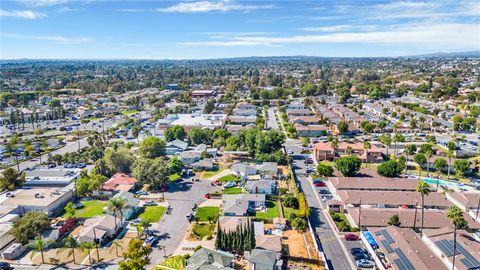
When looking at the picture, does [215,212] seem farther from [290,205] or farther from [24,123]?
[24,123]

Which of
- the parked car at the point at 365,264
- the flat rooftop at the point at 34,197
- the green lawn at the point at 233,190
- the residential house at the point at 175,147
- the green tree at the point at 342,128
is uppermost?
the green tree at the point at 342,128

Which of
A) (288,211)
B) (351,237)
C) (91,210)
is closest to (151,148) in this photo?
(91,210)

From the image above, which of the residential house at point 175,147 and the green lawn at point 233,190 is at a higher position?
the residential house at point 175,147

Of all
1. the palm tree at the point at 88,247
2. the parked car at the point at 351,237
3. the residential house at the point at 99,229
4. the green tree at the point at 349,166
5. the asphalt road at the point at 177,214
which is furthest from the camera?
the green tree at the point at 349,166

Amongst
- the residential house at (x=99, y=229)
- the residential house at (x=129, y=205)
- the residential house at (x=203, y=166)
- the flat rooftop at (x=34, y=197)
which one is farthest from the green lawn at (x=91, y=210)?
the residential house at (x=203, y=166)

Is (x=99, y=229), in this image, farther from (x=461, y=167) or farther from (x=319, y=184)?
(x=461, y=167)

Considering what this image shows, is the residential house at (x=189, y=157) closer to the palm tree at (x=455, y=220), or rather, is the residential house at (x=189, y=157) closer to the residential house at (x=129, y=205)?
the residential house at (x=129, y=205)
